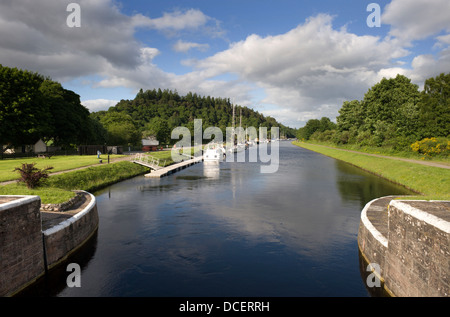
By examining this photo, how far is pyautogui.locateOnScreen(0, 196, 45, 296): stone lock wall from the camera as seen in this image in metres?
9.02

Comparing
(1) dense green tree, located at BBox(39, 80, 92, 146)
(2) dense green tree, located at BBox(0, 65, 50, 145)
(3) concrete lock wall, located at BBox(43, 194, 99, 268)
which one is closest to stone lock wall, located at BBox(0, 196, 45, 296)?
(3) concrete lock wall, located at BBox(43, 194, 99, 268)

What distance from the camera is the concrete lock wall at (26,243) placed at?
908cm

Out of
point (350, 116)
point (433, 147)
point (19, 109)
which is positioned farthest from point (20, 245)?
point (350, 116)

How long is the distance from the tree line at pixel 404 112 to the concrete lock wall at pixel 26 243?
5370cm

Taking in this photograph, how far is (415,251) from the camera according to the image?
26.4ft

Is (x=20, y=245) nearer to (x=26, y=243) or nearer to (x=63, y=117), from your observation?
(x=26, y=243)

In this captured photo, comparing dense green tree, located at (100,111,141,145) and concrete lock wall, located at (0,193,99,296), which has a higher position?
dense green tree, located at (100,111,141,145)

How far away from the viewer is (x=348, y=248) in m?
14.0

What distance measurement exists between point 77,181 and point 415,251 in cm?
2686

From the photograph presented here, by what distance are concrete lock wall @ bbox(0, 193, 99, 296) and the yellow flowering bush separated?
46.6 meters
